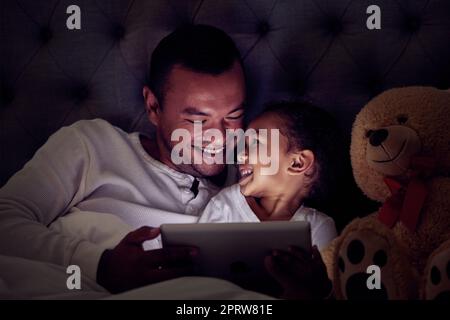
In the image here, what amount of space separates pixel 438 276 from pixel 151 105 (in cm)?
60

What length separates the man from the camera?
3.40 feet

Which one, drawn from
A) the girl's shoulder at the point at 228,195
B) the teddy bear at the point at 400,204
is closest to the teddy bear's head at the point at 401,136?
the teddy bear at the point at 400,204

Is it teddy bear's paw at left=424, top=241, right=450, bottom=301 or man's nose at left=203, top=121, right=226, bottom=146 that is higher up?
man's nose at left=203, top=121, right=226, bottom=146

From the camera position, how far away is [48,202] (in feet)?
3.39

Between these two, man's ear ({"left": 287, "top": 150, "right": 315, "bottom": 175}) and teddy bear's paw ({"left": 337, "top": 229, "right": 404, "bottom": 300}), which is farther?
man's ear ({"left": 287, "top": 150, "right": 315, "bottom": 175})

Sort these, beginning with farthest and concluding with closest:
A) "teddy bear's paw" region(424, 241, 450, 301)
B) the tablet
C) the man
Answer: the man < the tablet < "teddy bear's paw" region(424, 241, 450, 301)

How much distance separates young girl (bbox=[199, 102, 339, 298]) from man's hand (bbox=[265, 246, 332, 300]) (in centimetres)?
14

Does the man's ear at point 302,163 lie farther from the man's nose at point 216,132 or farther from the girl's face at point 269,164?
the man's nose at point 216,132

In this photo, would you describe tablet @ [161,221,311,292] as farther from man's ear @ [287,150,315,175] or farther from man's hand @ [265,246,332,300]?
man's ear @ [287,150,315,175]

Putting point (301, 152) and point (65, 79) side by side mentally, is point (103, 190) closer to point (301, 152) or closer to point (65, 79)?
point (65, 79)

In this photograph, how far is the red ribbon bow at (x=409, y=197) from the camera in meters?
0.88

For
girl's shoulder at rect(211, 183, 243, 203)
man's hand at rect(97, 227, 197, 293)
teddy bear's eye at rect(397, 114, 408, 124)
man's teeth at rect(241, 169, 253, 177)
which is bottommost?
man's hand at rect(97, 227, 197, 293)

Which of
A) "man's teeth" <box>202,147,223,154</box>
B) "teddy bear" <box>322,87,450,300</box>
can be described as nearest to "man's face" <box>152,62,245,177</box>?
"man's teeth" <box>202,147,223,154</box>
